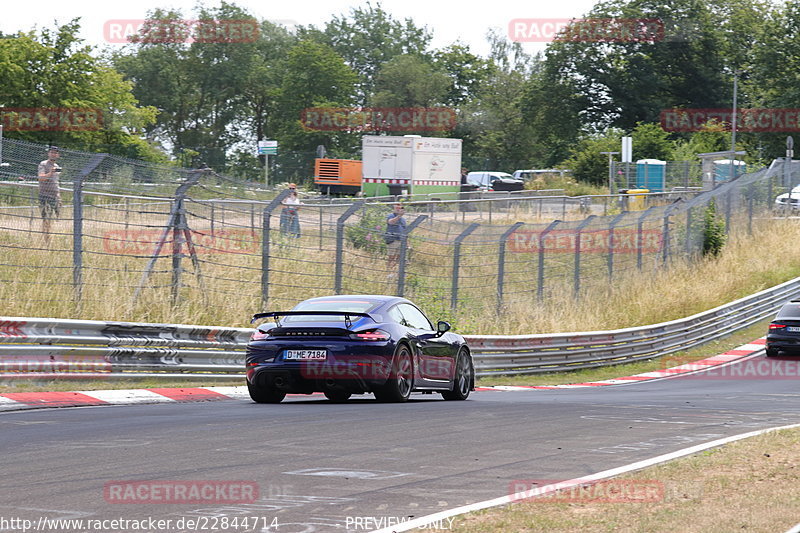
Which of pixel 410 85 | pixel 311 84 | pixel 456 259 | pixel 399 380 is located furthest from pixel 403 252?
pixel 410 85

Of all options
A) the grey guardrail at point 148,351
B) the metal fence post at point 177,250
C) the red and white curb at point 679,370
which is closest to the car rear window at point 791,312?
the red and white curb at point 679,370

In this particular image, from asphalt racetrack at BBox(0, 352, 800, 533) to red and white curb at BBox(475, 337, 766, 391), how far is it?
7738mm

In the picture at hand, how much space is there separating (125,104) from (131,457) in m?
67.8

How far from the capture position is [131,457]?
8.25 meters

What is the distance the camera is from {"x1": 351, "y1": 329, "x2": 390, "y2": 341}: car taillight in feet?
42.0

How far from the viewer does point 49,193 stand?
583 inches

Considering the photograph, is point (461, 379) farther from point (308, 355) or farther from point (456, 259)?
point (456, 259)

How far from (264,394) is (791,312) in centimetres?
1920

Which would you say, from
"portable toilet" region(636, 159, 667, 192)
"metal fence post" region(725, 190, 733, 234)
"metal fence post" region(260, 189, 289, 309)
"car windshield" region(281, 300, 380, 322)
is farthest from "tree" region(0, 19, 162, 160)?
"car windshield" region(281, 300, 380, 322)

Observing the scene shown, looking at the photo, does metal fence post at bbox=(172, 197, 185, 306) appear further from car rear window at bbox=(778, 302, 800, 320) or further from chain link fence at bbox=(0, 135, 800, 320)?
car rear window at bbox=(778, 302, 800, 320)

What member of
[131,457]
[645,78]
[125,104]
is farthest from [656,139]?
[131,457]

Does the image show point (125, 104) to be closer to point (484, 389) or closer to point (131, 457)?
point (484, 389)

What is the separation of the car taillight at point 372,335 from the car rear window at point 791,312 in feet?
60.7

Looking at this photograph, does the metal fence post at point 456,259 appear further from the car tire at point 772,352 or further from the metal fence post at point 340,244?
the car tire at point 772,352
